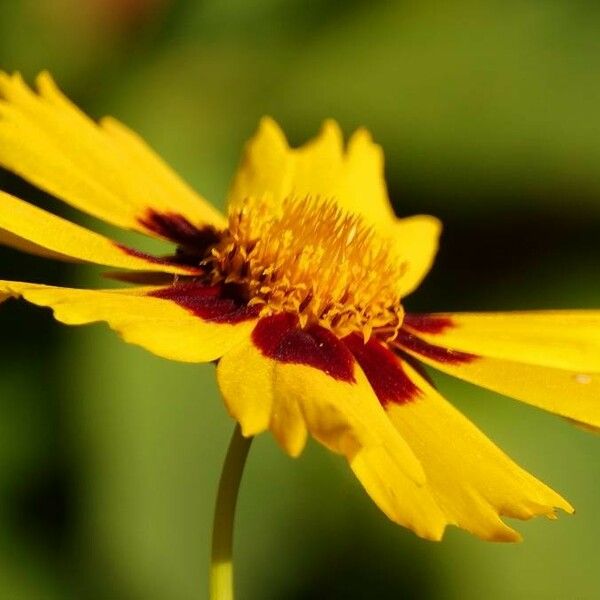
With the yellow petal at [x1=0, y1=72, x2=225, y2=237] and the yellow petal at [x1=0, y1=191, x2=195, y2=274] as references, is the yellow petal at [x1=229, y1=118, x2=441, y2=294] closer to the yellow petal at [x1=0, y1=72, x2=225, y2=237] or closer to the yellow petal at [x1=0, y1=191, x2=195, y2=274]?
the yellow petal at [x1=0, y1=72, x2=225, y2=237]

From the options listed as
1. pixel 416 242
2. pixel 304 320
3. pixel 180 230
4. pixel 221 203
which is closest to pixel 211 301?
pixel 304 320

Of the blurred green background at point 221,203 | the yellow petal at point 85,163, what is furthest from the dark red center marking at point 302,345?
the blurred green background at point 221,203

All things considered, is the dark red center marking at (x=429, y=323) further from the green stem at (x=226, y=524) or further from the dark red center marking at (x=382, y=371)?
the green stem at (x=226, y=524)

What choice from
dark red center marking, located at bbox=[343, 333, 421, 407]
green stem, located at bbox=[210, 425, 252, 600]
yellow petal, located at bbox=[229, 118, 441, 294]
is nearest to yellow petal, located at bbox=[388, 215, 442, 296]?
yellow petal, located at bbox=[229, 118, 441, 294]

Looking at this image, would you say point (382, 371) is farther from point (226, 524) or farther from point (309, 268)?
point (226, 524)

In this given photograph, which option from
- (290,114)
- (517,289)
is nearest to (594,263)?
(517,289)

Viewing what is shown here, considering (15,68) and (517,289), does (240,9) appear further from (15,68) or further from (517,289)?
(517,289)

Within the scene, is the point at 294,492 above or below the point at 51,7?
below
